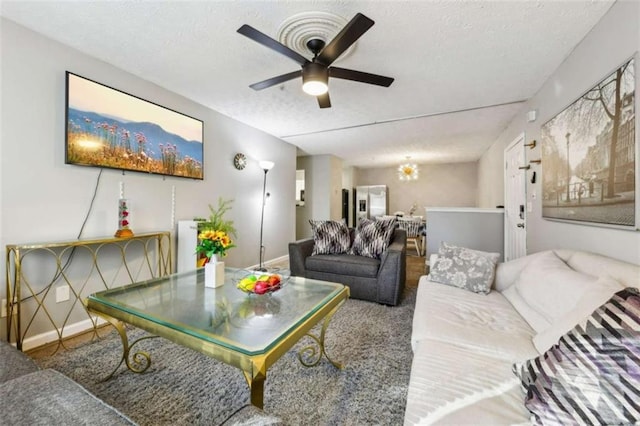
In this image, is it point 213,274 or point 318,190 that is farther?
point 318,190

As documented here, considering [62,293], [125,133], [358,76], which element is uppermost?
[358,76]

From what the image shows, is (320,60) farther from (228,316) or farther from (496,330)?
(496,330)

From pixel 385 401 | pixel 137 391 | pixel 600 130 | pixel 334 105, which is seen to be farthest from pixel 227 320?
pixel 334 105

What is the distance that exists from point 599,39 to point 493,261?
5.61 ft

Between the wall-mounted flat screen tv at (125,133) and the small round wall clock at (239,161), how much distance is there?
68cm

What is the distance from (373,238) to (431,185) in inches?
230

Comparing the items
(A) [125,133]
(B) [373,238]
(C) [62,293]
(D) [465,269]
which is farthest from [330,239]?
(C) [62,293]

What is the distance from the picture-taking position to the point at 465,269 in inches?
80.4

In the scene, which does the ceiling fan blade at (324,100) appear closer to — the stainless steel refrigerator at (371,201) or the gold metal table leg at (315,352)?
the gold metal table leg at (315,352)

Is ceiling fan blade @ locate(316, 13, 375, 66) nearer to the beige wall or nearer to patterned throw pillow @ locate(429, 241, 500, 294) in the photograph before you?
patterned throw pillow @ locate(429, 241, 500, 294)

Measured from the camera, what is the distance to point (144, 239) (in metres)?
2.57

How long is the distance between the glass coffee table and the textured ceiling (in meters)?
1.87

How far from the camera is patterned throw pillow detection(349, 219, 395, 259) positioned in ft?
9.87

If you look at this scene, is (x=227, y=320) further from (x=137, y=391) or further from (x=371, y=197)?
(x=371, y=197)
